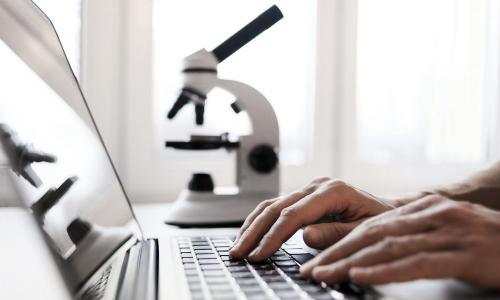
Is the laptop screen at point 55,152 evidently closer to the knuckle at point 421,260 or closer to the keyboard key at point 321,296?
the keyboard key at point 321,296

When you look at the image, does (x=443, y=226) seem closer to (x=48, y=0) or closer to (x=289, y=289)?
(x=289, y=289)

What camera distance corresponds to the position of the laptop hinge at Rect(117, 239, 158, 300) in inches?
20.2

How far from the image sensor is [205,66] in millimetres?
1062

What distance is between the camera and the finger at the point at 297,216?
2.17ft

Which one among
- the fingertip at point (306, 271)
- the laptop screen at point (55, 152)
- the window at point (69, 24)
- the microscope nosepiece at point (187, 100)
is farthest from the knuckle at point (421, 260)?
the window at point (69, 24)

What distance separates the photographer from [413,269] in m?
0.50

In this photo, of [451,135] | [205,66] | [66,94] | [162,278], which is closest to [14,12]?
[66,94]

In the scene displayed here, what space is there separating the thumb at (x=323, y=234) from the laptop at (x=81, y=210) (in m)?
0.02

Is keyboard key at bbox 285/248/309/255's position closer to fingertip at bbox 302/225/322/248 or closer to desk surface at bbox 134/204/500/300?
fingertip at bbox 302/225/322/248

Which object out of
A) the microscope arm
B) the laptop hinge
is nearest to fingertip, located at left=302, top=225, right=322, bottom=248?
the laptop hinge

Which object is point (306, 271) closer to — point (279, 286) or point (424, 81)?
point (279, 286)

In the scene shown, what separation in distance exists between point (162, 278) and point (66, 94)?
0.28 metres

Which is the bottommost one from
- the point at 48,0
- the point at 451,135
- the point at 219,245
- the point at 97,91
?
the point at 219,245

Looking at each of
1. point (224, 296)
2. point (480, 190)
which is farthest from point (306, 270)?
point (480, 190)
